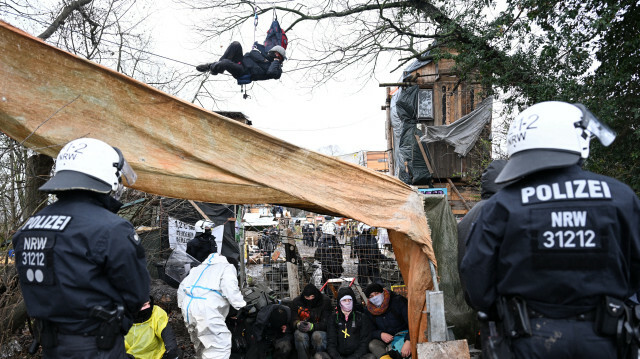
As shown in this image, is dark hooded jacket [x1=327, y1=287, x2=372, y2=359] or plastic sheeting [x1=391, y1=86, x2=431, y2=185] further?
plastic sheeting [x1=391, y1=86, x2=431, y2=185]

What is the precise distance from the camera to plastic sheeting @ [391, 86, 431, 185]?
1418cm

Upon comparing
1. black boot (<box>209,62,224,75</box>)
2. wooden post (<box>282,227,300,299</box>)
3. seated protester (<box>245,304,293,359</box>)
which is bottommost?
seated protester (<box>245,304,293,359</box>)

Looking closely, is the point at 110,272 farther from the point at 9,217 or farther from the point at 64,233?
the point at 9,217

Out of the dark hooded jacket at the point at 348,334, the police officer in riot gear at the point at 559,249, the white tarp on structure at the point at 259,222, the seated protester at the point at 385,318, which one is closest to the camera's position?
the police officer in riot gear at the point at 559,249

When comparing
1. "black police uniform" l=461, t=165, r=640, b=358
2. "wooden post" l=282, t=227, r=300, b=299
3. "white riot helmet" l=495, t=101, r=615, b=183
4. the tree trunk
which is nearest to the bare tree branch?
the tree trunk

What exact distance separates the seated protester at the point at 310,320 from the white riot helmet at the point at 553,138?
14.1ft

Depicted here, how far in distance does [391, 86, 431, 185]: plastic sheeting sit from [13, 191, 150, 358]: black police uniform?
12495mm

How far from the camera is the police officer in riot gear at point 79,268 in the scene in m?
2.39

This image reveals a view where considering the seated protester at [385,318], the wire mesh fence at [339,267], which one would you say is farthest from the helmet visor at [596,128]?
the wire mesh fence at [339,267]

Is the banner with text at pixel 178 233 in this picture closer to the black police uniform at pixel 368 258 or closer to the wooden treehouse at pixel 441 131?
the black police uniform at pixel 368 258

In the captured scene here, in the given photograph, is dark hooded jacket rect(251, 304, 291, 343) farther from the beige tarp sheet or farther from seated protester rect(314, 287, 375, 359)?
the beige tarp sheet

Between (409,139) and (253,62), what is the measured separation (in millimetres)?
7815

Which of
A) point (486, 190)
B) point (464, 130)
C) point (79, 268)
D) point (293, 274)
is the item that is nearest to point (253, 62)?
point (293, 274)

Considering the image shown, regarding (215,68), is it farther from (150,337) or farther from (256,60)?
(150,337)
